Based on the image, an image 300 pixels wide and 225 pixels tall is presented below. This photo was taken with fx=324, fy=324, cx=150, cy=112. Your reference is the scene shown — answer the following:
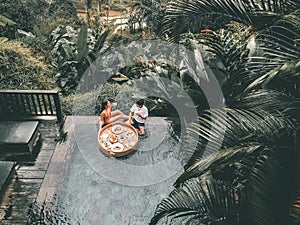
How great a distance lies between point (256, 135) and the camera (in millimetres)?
2600

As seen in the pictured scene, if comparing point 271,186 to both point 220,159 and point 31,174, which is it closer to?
point 220,159

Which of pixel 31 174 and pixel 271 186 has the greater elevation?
pixel 271 186

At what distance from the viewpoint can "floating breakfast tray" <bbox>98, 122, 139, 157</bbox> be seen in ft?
18.0

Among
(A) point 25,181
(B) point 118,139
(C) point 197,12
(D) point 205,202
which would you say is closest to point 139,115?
(B) point 118,139

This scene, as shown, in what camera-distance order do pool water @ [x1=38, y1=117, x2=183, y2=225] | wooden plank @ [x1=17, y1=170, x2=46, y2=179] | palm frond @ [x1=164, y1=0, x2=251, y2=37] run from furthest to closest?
wooden plank @ [x1=17, y1=170, x2=46, y2=179] < pool water @ [x1=38, y1=117, x2=183, y2=225] < palm frond @ [x1=164, y1=0, x2=251, y2=37]

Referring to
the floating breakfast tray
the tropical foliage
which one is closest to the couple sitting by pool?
the floating breakfast tray

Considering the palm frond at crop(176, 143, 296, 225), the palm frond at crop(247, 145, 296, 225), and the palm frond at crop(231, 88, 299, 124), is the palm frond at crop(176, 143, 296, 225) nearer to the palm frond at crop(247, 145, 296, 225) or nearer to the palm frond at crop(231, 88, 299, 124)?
the palm frond at crop(247, 145, 296, 225)

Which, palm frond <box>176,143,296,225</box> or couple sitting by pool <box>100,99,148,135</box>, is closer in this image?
palm frond <box>176,143,296,225</box>

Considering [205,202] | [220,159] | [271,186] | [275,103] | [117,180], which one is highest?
[275,103]

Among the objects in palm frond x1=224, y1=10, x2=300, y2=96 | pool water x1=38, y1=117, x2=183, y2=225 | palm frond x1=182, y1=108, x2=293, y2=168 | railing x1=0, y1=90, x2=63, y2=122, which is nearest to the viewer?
palm frond x1=224, y1=10, x2=300, y2=96

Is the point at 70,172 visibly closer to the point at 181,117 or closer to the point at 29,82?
the point at 181,117

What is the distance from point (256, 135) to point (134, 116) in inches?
142

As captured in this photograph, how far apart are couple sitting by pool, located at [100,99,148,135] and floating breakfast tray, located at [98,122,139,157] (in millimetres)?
151

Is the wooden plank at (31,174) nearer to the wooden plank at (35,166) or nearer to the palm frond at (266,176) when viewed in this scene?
the wooden plank at (35,166)
